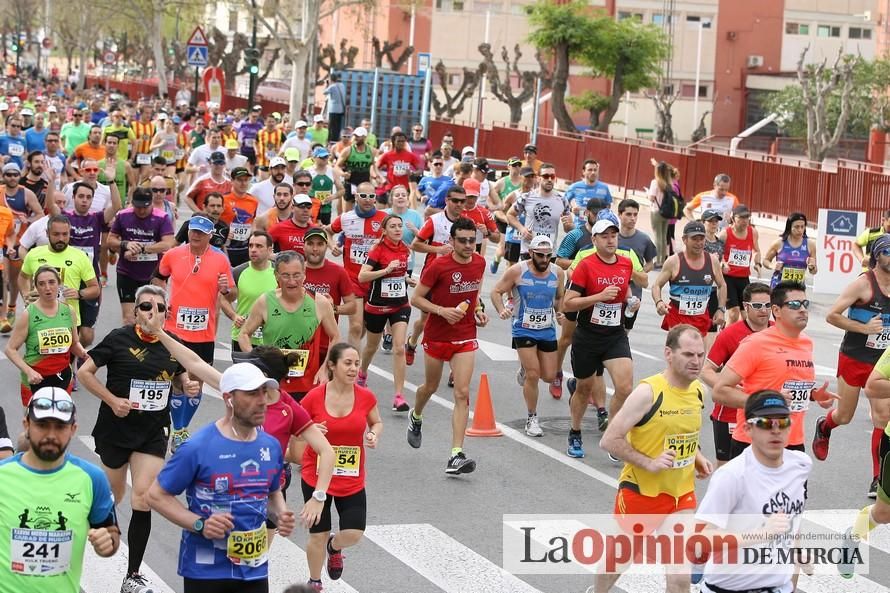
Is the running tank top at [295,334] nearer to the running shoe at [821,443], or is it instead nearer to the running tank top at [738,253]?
the running shoe at [821,443]

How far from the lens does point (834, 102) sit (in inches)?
1889

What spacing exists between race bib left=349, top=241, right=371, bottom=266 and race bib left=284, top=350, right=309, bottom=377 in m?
4.49

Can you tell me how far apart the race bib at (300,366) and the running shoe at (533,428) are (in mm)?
2850

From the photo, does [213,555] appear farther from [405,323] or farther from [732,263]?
[732,263]

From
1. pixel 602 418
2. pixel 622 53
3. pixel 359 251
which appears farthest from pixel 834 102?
pixel 602 418

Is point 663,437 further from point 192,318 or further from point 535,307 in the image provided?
point 192,318

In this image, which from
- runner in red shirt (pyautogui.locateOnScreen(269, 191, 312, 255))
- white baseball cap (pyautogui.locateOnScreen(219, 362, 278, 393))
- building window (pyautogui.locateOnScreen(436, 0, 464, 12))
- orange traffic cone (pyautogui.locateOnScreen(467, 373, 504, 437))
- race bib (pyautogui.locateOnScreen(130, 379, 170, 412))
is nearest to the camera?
white baseball cap (pyautogui.locateOnScreen(219, 362, 278, 393))

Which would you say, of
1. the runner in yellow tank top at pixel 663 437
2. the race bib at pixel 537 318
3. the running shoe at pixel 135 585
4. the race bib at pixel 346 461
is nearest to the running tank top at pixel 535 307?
the race bib at pixel 537 318

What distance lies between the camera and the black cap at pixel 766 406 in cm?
654

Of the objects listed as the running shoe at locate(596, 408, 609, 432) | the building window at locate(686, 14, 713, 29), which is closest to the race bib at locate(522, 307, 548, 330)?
the running shoe at locate(596, 408, 609, 432)

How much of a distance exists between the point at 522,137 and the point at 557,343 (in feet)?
95.0

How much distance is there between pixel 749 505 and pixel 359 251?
8702 millimetres

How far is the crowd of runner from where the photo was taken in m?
6.61

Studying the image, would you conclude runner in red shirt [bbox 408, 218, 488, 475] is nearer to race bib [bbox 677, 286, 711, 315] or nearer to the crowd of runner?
the crowd of runner
